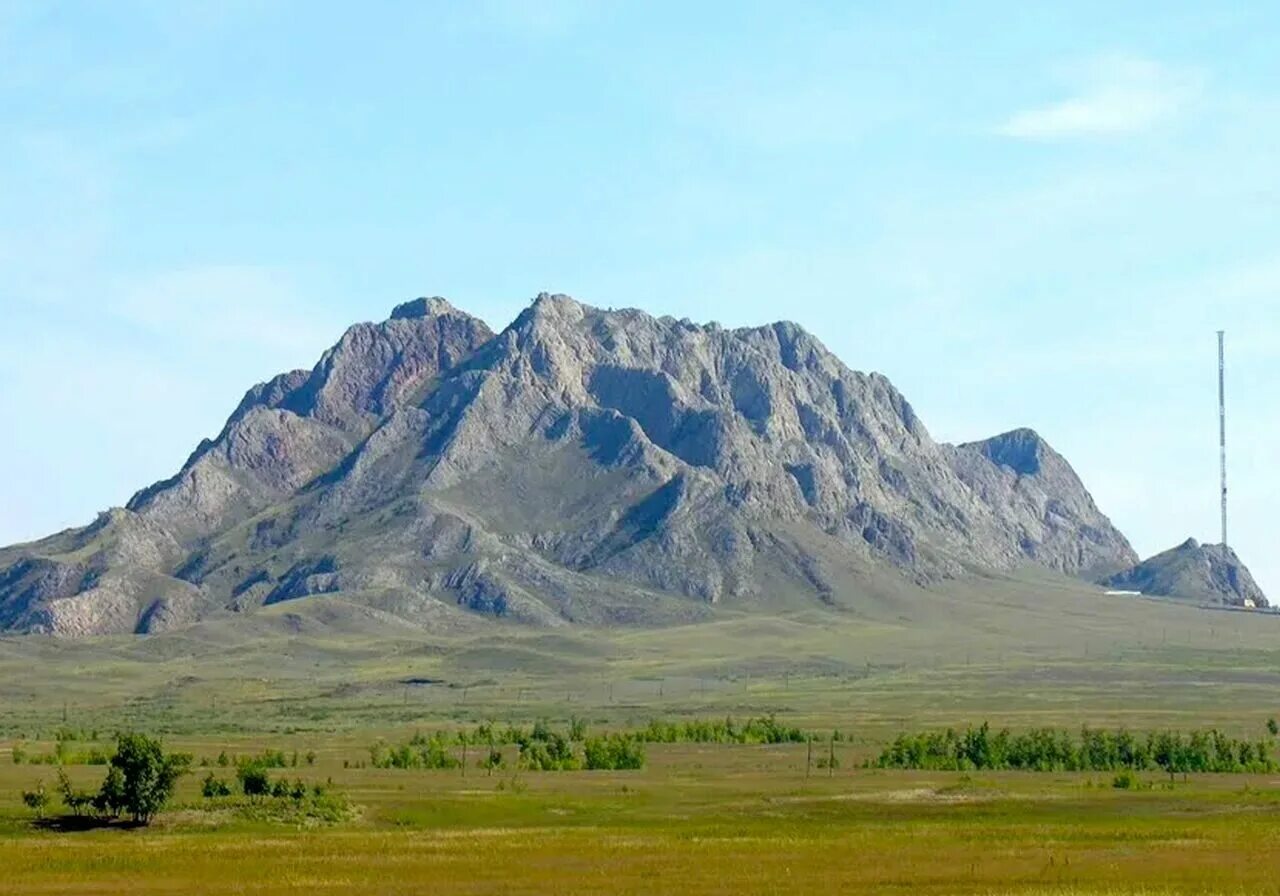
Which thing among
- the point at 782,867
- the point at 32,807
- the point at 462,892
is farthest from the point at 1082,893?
the point at 32,807

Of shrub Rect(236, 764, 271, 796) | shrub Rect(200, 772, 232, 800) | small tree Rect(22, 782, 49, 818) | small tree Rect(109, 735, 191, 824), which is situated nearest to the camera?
small tree Rect(109, 735, 191, 824)

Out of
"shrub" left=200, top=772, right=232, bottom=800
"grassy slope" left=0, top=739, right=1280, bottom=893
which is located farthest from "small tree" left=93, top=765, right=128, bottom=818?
"shrub" left=200, top=772, right=232, bottom=800

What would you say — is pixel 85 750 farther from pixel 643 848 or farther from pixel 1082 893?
pixel 1082 893

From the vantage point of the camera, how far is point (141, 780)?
100 metres

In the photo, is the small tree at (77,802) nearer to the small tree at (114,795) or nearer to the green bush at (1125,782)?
the small tree at (114,795)

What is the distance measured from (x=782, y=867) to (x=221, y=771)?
65907mm

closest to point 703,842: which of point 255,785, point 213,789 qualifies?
point 255,785

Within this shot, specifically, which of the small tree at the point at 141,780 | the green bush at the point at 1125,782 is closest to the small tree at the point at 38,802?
the small tree at the point at 141,780

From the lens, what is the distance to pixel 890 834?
95.4 metres

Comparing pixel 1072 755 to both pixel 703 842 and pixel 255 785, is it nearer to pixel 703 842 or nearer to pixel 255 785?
pixel 255 785

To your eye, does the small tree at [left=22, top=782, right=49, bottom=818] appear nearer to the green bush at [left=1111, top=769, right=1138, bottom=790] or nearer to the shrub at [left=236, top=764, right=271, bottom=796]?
the shrub at [left=236, top=764, right=271, bottom=796]

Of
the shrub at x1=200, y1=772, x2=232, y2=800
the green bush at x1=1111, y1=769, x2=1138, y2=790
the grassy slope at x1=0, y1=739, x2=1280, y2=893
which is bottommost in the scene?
the grassy slope at x1=0, y1=739, x2=1280, y2=893

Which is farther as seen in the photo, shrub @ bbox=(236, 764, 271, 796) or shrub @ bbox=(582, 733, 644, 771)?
shrub @ bbox=(582, 733, 644, 771)

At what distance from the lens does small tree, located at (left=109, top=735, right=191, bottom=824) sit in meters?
100
